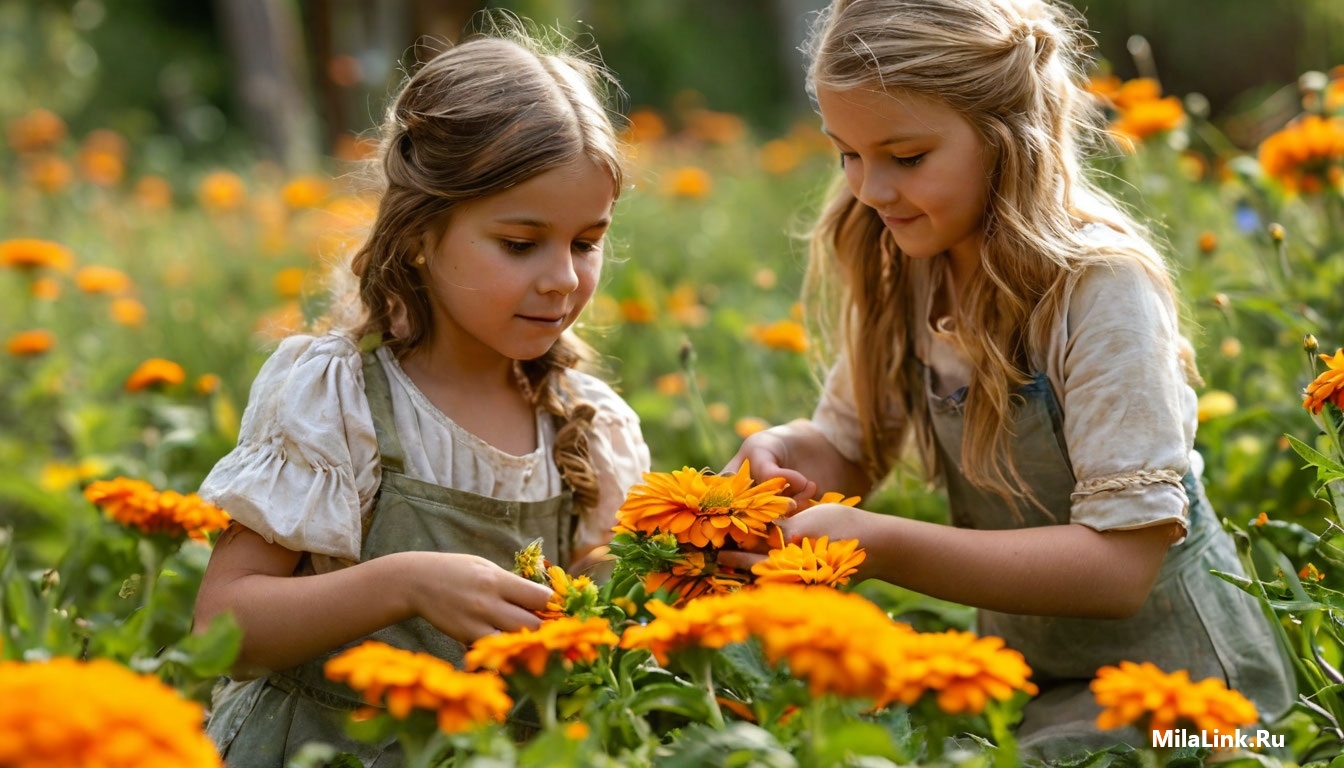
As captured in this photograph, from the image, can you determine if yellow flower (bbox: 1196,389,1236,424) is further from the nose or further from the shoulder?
the nose

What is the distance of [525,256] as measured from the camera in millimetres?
1601

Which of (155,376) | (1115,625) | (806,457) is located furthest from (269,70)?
(1115,625)

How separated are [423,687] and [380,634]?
63 centimetres

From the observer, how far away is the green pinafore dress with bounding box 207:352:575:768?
5.08ft

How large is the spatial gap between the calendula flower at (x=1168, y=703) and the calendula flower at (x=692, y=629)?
0.95 ft

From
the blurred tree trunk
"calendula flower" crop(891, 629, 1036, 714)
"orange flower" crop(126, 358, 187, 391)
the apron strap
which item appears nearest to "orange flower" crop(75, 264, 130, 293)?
"orange flower" crop(126, 358, 187, 391)

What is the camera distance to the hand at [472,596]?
134 centimetres

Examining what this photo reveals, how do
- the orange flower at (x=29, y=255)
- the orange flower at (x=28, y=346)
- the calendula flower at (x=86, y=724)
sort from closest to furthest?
the calendula flower at (x=86, y=724) < the orange flower at (x=28, y=346) < the orange flower at (x=29, y=255)

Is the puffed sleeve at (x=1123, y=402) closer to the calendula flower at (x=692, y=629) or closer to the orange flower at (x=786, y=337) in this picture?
the calendula flower at (x=692, y=629)

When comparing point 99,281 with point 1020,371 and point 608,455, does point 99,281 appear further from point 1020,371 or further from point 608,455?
point 1020,371

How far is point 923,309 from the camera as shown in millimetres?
1882

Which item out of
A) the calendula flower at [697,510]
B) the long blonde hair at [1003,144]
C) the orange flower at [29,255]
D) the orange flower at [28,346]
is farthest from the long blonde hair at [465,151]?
the orange flower at [29,255]

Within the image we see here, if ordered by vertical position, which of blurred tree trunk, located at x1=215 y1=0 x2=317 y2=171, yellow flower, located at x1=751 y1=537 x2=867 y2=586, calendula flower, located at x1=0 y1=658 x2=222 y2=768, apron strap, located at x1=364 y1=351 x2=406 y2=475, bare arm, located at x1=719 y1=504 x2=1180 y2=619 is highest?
calendula flower, located at x1=0 y1=658 x2=222 y2=768

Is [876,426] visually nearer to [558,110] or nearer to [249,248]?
[558,110]
